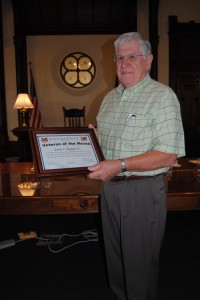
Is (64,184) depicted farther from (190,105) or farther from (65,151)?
(190,105)

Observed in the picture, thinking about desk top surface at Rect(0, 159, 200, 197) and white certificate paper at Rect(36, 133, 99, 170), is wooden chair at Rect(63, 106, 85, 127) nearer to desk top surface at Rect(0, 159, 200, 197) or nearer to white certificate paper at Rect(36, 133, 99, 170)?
desk top surface at Rect(0, 159, 200, 197)

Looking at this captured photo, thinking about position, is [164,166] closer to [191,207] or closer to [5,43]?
[191,207]

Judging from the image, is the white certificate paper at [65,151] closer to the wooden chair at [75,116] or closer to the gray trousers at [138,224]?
the gray trousers at [138,224]

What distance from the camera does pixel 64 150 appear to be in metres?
1.56

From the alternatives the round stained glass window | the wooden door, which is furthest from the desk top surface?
the round stained glass window

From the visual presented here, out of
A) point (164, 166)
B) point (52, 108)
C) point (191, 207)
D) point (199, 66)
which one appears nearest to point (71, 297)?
point (191, 207)

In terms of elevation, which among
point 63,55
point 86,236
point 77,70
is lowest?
point 86,236

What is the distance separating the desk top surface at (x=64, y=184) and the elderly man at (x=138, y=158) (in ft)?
1.42

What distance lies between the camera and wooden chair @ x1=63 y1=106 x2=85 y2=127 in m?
6.27

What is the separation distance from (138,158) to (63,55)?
617 cm

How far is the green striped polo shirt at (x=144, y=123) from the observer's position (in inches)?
52.5

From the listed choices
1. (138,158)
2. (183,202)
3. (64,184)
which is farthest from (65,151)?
(183,202)

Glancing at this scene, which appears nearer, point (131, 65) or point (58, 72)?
point (131, 65)

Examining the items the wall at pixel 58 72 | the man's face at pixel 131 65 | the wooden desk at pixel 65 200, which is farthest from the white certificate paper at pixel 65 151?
the wall at pixel 58 72
